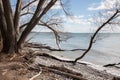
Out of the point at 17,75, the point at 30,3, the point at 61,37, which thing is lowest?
the point at 61,37

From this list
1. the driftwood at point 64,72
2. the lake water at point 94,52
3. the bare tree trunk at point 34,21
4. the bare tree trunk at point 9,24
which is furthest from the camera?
the lake water at point 94,52

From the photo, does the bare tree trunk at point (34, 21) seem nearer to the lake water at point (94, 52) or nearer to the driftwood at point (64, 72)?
the driftwood at point (64, 72)

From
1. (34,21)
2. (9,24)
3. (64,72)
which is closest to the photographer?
(64,72)

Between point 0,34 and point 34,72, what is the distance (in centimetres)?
363

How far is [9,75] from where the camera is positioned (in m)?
9.35

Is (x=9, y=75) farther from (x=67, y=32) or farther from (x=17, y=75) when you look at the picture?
(x=67, y=32)

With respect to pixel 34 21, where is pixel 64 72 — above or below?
below

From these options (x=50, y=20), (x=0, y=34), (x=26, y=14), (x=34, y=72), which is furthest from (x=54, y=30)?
(x=34, y=72)

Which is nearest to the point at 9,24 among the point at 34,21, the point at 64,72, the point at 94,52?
the point at 34,21

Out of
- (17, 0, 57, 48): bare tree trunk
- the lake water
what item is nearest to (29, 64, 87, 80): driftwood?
(17, 0, 57, 48): bare tree trunk

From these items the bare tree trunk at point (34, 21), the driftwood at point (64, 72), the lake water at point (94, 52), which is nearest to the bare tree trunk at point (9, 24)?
the bare tree trunk at point (34, 21)

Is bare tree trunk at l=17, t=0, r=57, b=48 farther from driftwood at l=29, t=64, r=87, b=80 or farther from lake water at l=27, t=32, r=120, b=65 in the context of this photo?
lake water at l=27, t=32, r=120, b=65

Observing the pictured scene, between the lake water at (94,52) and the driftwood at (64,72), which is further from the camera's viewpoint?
the lake water at (94,52)

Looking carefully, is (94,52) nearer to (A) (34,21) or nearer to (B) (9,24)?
(A) (34,21)
